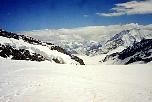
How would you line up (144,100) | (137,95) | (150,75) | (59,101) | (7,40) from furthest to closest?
1. (7,40)
2. (150,75)
3. (137,95)
4. (144,100)
5. (59,101)

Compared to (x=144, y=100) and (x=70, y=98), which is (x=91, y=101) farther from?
(x=144, y=100)

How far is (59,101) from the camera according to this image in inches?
691

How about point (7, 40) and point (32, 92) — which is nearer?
point (32, 92)

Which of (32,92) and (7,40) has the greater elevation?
(7,40)

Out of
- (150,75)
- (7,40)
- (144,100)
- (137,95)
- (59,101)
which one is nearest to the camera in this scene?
(59,101)

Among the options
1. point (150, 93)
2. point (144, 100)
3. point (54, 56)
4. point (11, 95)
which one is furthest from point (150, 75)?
point (54, 56)

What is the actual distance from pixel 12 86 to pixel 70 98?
19.5 ft

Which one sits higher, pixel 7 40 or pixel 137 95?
pixel 7 40

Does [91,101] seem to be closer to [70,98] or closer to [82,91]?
[70,98]

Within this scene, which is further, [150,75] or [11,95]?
[150,75]

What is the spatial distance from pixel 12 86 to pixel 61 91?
4.37 m

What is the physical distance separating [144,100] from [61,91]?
21.3 ft

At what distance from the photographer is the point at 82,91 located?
828 inches

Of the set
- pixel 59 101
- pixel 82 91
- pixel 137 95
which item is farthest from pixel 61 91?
pixel 137 95
